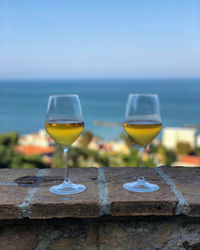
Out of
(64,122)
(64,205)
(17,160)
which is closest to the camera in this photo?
(64,205)

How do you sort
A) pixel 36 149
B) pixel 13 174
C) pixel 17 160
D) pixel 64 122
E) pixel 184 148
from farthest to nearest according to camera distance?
pixel 184 148 → pixel 36 149 → pixel 17 160 → pixel 13 174 → pixel 64 122

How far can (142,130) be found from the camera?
1170mm

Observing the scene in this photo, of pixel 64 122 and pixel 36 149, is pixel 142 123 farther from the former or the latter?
pixel 36 149

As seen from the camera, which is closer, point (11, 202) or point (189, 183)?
point (11, 202)

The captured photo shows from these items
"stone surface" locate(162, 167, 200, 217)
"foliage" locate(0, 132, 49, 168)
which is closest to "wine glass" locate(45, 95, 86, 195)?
"stone surface" locate(162, 167, 200, 217)

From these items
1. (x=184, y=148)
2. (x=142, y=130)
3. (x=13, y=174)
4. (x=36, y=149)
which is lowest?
(x=184, y=148)

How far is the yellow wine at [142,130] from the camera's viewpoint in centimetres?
117

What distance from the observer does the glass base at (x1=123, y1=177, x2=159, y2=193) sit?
1157 millimetres

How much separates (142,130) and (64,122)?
27 centimetres

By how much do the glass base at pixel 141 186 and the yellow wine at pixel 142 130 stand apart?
149 mm

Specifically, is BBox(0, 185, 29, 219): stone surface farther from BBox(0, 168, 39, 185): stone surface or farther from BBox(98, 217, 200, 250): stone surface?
BBox(98, 217, 200, 250): stone surface

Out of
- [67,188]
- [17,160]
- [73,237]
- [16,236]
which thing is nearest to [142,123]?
[67,188]

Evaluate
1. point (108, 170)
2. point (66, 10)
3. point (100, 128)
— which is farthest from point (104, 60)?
point (108, 170)

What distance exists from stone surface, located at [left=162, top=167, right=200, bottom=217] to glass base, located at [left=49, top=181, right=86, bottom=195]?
348 mm
